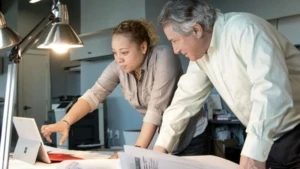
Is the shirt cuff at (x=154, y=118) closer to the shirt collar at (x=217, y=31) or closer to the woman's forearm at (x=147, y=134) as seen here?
the woman's forearm at (x=147, y=134)

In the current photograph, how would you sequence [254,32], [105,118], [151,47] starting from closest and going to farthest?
[254,32], [151,47], [105,118]

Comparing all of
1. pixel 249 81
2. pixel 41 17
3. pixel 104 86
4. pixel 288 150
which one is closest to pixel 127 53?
pixel 104 86

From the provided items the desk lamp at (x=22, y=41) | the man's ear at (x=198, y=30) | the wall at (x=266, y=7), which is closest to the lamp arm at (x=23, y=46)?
the desk lamp at (x=22, y=41)

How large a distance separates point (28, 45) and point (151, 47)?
0.71 meters

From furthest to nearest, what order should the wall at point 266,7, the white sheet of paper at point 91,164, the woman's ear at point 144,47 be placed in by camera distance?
the wall at point 266,7 → the woman's ear at point 144,47 → the white sheet of paper at point 91,164

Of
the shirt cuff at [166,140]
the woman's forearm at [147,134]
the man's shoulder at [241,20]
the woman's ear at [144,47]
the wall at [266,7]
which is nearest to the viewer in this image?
the man's shoulder at [241,20]

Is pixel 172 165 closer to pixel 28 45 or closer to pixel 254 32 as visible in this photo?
pixel 254 32

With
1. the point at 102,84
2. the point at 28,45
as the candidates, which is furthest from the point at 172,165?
the point at 102,84

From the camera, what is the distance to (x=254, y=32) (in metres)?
1.05

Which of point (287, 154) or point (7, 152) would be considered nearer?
point (7, 152)

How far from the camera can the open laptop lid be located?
167cm

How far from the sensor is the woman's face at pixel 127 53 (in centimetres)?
171

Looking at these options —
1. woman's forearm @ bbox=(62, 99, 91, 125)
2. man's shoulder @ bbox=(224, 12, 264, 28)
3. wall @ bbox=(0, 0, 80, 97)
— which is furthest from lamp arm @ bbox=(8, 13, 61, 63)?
wall @ bbox=(0, 0, 80, 97)

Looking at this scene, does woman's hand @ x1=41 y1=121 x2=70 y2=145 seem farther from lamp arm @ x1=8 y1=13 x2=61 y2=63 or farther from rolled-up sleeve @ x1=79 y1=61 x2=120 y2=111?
lamp arm @ x1=8 y1=13 x2=61 y2=63
